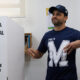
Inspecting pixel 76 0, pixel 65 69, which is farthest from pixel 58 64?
pixel 76 0

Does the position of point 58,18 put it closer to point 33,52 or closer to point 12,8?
point 33,52

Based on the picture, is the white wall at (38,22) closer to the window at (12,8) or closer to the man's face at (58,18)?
the window at (12,8)

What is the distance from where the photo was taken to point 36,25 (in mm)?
1893

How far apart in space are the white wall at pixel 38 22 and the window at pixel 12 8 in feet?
0.23

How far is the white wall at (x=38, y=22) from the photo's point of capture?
1849 millimetres

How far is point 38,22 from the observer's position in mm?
1894

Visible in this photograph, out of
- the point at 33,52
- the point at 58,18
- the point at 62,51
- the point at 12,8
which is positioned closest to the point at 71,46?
the point at 62,51

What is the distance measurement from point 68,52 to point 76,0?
37.6 inches

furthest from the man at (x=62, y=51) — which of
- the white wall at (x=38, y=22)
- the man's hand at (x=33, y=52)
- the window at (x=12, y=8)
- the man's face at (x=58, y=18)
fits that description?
the window at (x=12, y=8)

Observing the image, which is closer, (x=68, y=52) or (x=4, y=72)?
(x=4, y=72)

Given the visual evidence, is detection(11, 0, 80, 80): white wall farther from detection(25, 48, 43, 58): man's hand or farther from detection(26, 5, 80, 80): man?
detection(26, 5, 80, 80): man

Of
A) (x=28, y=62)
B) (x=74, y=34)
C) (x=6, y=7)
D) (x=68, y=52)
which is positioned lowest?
(x=28, y=62)

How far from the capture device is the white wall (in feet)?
6.07

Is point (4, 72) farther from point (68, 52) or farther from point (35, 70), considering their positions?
point (35, 70)
